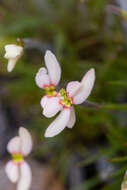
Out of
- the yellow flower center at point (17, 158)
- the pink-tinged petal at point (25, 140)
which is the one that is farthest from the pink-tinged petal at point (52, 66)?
the yellow flower center at point (17, 158)

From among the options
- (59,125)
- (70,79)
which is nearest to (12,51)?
(59,125)

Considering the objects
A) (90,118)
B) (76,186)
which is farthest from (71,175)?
(90,118)

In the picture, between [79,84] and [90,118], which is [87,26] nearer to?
[90,118]

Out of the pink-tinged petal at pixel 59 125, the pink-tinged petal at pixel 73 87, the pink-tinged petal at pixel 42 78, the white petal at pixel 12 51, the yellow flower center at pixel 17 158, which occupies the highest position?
the white petal at pixel 12 51

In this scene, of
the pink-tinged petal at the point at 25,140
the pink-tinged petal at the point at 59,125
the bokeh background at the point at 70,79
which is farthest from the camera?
the bokeh background at the point at 70,79

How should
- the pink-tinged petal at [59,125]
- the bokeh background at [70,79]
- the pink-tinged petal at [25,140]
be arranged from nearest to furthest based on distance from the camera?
1. the pink-tinged petal at [59,125]
2. the pink-tinged petal at [25,140]
3. the bokeh background at [70,79]

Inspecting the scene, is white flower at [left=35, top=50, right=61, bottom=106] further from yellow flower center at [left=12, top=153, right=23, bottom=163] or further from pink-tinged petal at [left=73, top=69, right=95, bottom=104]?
yellow flower center at [left=12, top=153, right=23, bottom=163]

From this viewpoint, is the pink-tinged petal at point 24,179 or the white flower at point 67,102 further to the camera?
the pink-tinged petal at point 24,179

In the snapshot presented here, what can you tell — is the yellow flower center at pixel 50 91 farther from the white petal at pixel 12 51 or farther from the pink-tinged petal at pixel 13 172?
the pink-tinged petal at pixel 13 172
